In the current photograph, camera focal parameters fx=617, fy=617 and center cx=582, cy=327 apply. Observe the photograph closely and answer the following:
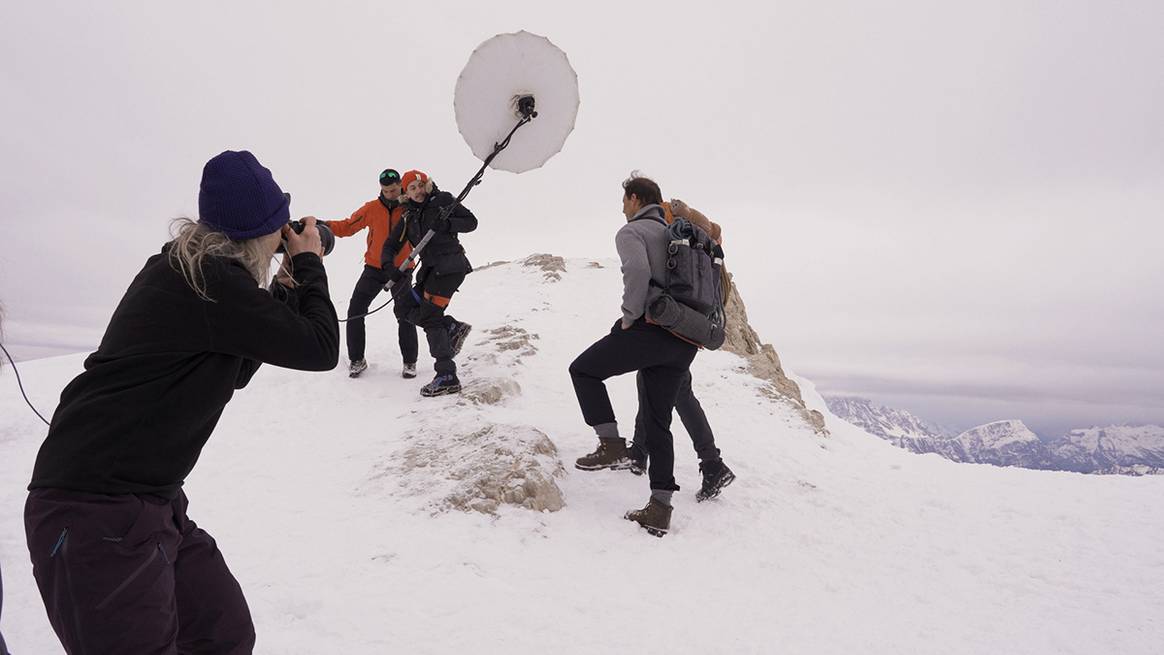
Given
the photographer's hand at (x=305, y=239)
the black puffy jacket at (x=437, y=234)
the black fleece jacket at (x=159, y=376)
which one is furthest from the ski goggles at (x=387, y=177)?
the black fleece jacket at (x=159, y=376)

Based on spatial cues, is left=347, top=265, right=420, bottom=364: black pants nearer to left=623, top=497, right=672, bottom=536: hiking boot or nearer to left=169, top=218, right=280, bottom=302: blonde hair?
left=623, top=497, right=672, bottom=536: hiking boot

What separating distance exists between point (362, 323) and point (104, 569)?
7194 millimetres

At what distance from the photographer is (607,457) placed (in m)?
5.78

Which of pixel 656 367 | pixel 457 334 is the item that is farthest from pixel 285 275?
pixel 457 334

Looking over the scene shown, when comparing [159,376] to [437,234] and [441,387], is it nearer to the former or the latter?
[437,234]

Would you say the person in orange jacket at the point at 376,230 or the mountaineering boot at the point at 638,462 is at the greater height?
the person in orange jacket at the point at 376,230

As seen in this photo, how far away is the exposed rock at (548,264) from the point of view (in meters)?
21.2

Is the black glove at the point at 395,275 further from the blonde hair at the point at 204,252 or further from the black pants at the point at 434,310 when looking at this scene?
the blonde hair at the point at 204,252

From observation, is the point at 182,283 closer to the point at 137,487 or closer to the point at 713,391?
the point at 137,487

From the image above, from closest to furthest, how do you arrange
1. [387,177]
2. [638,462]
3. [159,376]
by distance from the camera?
1. [159,376]
2. [638,462]
3. [387,177]

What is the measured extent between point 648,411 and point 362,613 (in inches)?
104

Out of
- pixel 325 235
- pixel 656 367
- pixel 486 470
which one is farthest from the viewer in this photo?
pixel 486 470

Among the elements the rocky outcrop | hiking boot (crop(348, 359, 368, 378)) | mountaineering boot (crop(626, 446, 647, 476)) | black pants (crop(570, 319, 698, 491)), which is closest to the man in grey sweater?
black pants (crop(570, 319, 698, 491))

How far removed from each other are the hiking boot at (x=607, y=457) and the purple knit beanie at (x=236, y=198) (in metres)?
3.90
